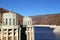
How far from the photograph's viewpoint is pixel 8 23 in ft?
51.8

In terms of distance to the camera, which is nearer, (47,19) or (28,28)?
(28,28)

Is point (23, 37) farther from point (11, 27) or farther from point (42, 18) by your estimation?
point (42, 18)

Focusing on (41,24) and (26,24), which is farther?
(41,24)

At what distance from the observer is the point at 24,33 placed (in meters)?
23.1

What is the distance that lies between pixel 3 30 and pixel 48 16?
16205 cm

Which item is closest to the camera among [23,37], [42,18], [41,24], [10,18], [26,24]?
[10,18]

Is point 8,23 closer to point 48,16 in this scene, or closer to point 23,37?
point 23,37

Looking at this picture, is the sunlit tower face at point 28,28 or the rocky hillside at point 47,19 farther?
the rocky hillside at point 47,19

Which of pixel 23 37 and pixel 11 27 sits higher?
pixel 11 27

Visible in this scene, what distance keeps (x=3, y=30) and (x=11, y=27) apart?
0.79 metres

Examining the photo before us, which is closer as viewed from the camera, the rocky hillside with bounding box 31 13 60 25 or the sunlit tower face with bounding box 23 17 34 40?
the sunlit tower face with bounding box 23 17 34 40

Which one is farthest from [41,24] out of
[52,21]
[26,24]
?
[26,24]

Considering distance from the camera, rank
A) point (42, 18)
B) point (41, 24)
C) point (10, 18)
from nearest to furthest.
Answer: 1. point (10, 18)
2. point (41, 24)
3. point (42, 18)

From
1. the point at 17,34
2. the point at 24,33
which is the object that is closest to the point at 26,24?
the point at 24,33
